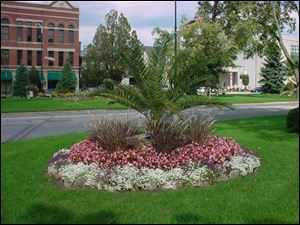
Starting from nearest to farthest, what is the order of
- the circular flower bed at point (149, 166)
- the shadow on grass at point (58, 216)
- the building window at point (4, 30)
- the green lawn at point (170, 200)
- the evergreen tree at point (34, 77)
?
the building window at point (4, 30), the shadow on grass at point (58, 216), the green lawn at point (170, 200), the circular flower bed at point (149, 166), the evergreen tree at point (34, 77)

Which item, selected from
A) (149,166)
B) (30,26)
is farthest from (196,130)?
(30,26)

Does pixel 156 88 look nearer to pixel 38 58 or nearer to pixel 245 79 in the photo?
pixel 38 58

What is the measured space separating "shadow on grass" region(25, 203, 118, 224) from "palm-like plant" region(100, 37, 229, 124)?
325cm

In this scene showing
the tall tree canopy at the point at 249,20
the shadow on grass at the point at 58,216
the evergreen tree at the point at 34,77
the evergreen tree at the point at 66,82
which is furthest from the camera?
the evergreen tree at the point at 66,82

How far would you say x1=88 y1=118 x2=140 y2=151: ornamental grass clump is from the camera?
7363 mm

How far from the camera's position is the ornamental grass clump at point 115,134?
7363 millimetres

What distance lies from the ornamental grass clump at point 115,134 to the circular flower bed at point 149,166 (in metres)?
0.15

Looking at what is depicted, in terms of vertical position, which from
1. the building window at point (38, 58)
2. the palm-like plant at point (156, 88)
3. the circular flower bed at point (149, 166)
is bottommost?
the circular flower bed at point (149, 166)

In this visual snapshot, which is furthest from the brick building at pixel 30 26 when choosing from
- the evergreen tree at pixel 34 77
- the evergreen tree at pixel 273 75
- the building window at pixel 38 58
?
the evergreen tree at pixel 273 75

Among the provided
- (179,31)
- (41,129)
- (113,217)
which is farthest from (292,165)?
(179,31)

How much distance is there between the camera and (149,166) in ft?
22.4

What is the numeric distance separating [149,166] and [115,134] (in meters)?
0.93

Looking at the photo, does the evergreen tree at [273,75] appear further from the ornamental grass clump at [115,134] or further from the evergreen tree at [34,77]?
the ornamental grass clump at [115,134]

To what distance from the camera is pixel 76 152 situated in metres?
7.43
